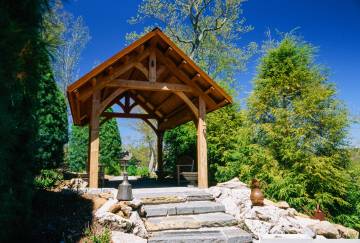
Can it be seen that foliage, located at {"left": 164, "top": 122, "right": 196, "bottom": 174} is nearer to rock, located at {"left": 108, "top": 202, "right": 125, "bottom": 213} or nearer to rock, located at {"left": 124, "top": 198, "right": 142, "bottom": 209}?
rock, located at {"left": 124, "top": 198, "right": 142, "bottom": 209}

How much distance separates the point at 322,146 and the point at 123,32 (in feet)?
54.9

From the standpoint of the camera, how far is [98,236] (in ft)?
17.3

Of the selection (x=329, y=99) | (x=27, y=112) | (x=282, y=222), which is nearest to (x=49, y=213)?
(x=27, y=112)

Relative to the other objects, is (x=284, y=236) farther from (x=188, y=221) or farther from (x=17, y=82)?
(x=17, y=82)

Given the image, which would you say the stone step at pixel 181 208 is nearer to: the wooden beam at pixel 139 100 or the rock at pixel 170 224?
the rock at pixel 170 224

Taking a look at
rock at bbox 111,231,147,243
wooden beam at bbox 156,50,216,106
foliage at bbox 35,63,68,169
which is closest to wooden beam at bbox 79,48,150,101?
wooden beam at bbox 156,50,216,106

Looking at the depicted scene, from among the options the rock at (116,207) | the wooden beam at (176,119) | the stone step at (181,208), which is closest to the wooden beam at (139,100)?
the wooden beam at (176,119)

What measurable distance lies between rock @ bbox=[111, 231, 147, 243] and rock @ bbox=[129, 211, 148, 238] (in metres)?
0.15

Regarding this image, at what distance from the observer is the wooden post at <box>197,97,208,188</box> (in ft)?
28.9

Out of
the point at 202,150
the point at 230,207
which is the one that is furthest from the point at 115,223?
the point at 202,150

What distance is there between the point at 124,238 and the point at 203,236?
1531 millimetres

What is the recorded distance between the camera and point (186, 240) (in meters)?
5.70

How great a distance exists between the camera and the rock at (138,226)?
5.87 meters

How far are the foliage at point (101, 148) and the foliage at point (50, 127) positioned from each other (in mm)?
7167
